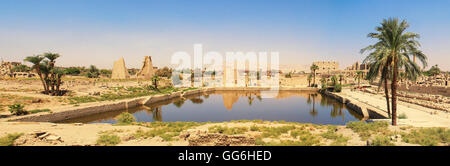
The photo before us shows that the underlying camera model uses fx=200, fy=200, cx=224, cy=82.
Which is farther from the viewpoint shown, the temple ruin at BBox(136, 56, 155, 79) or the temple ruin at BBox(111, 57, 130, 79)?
the temple ruin at BBox(136, 56, 155, 79)

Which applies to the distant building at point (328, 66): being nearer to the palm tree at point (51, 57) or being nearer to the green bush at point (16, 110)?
the palm tree at point (51, 57)

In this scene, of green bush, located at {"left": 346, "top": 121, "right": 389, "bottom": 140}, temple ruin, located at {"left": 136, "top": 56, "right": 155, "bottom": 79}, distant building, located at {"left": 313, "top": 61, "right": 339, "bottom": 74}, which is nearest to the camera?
green bush, located at {"left": 346, "top": 121, "right": 389, "bottom": 140}

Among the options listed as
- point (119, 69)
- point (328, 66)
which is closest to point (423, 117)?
point (119, 69)

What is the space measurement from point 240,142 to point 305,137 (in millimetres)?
3990

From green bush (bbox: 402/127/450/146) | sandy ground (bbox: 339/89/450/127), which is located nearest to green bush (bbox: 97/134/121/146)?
green bush (bbox: 402/127/450/146)

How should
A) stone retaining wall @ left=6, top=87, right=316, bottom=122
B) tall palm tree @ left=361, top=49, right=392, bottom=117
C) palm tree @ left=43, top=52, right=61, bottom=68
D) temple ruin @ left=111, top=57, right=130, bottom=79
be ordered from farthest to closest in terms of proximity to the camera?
1. temple ruin @ left=111, top=57, right=130, bottom=79
2. palm tree @ left=43, top=52, right=61, bottom=68
3. stone retaining wall @ left=6, top=87, right=316, bottom=122
4. tall palm tree @ left=361, top=49, right=392, bottom=117

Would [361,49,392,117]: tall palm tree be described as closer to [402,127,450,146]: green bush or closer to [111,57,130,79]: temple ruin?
[402,127,450,146]: green bush

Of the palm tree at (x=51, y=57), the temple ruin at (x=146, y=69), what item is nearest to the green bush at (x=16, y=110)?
the palm tree at (x=51, y=57)

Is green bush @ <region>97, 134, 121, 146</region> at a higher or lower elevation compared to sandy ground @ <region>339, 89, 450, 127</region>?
higher

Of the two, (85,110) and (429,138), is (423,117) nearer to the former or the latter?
(429,138)

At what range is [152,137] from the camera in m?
11.6

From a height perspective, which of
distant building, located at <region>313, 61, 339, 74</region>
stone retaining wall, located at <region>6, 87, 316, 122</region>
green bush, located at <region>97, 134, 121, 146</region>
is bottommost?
stone retaining wall, located at <region>6, 87, 316, 122</region>
